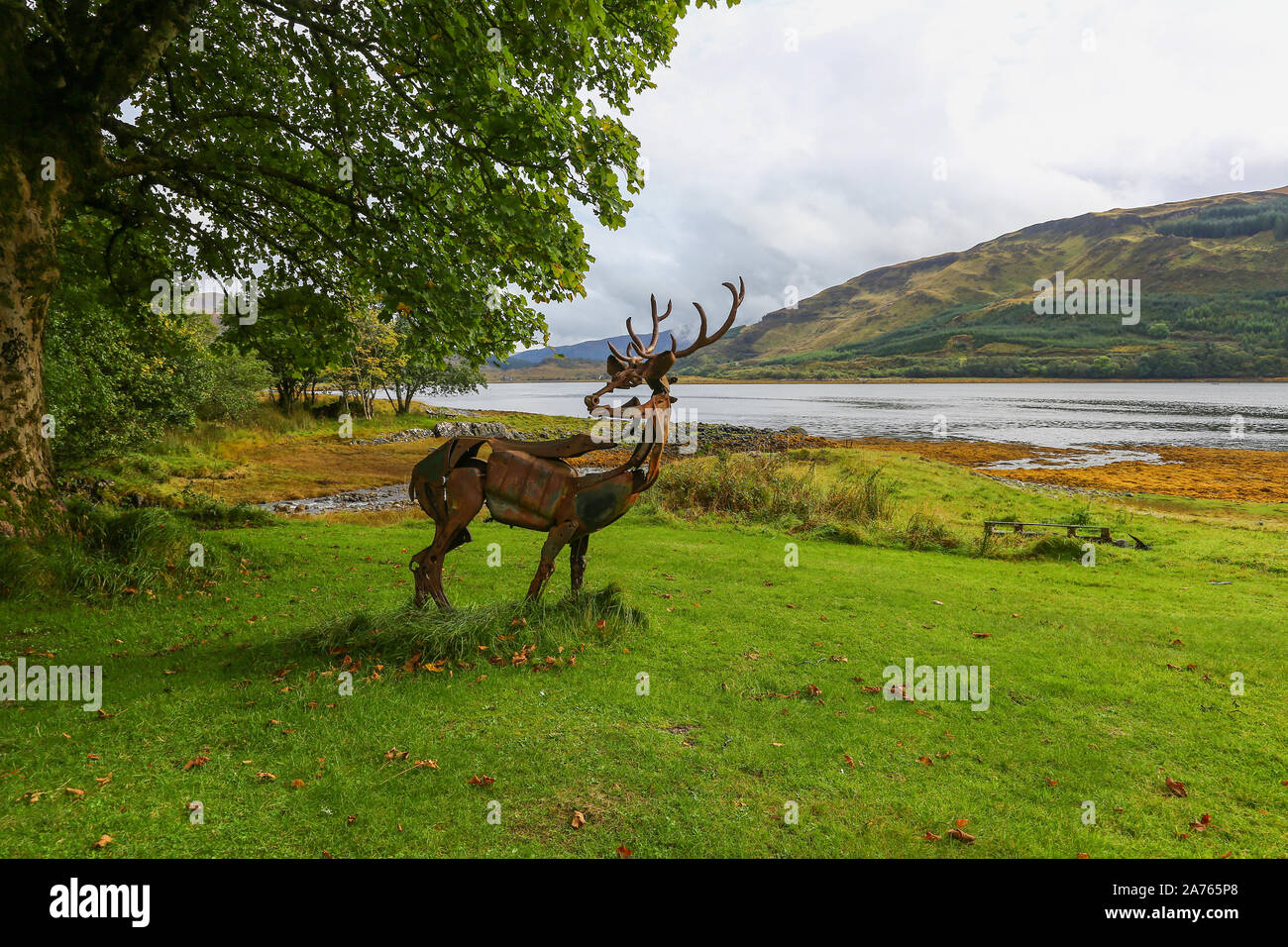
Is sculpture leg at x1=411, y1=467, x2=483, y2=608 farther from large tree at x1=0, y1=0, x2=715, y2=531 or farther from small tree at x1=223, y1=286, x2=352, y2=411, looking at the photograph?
small tree at x1=223, y1=286, x2=352, y2=411

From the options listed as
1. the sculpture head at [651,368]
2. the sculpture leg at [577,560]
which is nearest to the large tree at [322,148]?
the sculpture head at [651,368]

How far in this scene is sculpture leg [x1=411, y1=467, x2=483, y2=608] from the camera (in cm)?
Answer: 744

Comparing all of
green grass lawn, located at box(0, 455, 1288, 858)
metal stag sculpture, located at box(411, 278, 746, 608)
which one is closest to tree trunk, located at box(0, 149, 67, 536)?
green grass lawn, located at box(0, 455, 1288, 858)

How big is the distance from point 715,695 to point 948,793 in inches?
95.7

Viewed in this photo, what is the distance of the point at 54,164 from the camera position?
25.7 feet

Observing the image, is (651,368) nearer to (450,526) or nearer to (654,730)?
(450,526)

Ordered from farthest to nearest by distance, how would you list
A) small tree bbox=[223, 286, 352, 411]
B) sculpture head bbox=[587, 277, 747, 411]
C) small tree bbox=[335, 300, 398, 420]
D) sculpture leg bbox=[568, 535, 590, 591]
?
small tree bbox=[335, 300, 398, 420], small tree bbox=[223, 286, 352, 411], sculpture leg bbox=[568, 535, 590, 591], sculpture head bbox=[587, 277, 747, 411]

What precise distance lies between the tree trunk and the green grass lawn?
1.60 metres

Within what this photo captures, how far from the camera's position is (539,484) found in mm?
7492

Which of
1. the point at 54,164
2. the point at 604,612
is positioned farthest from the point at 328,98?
the point at 604,612

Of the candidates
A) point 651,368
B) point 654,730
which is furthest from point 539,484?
point 654,730

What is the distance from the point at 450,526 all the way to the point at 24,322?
648cm

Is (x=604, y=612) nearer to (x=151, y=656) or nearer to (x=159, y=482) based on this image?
(x=151, y=656)

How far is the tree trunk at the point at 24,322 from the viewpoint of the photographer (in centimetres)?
752
